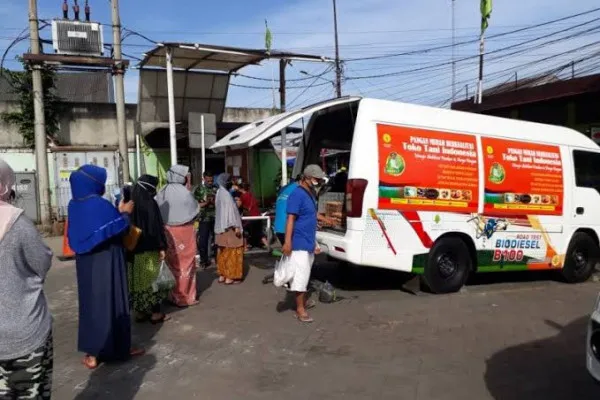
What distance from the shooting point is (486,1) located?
738 inches

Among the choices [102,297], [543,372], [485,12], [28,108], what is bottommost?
[543,372]

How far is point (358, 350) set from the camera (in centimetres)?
480

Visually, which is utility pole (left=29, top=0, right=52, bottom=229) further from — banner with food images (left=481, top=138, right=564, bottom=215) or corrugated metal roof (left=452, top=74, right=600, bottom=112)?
banner with food images (left=481, top=138, right=564, bottom=215)

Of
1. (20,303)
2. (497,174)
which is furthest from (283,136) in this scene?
(20,303)

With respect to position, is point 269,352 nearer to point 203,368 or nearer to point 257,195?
point 203,368

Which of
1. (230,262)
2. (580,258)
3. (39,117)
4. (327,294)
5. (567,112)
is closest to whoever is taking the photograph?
(327,294)

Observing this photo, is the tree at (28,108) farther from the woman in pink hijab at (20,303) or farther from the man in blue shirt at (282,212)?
the woman in pink hijab at (20,303)

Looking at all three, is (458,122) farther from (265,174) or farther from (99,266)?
(265,174)

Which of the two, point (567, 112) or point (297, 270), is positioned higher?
point (567, 112)

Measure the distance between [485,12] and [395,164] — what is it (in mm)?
15169

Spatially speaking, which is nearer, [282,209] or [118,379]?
[118,379]

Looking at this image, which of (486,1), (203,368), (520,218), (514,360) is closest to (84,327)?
(203,368)

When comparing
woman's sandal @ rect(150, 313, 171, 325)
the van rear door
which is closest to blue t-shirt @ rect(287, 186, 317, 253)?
woman's sandal @ rect(150, 313, 171, 325)

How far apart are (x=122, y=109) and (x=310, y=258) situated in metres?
10.7
